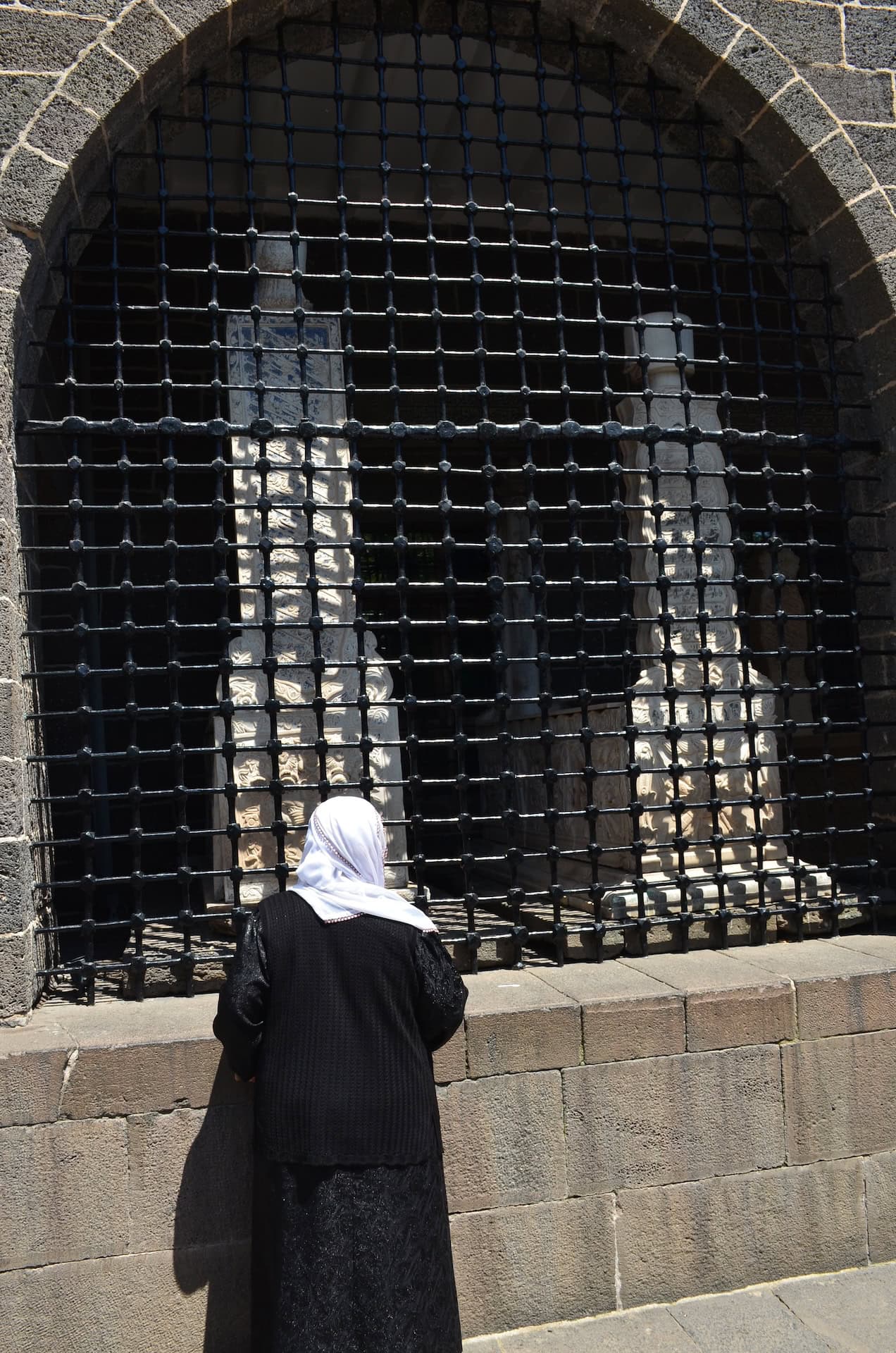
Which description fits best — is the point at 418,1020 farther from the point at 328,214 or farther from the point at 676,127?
the point at 328,214

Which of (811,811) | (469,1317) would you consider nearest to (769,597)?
(811,811)

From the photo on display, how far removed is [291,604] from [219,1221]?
1.82m

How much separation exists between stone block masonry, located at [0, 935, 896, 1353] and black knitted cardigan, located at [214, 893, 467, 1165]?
480mm

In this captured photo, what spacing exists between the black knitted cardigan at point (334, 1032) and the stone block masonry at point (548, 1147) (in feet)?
1.58

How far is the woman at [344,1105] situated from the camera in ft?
7.38

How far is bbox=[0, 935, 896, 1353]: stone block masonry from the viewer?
104 inches

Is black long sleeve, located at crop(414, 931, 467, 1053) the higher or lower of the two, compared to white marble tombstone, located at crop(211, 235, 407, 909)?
lower

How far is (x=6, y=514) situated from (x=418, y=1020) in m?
1.79

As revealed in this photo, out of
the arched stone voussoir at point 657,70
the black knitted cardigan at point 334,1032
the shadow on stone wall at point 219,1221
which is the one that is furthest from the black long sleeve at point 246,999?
the arched stone voussoir at point 657,70

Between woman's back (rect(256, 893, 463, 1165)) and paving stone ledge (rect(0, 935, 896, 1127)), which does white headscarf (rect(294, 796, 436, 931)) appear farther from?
paving stone ledge (rect(0, 935, 896, 1127))

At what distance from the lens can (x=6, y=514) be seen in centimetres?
299

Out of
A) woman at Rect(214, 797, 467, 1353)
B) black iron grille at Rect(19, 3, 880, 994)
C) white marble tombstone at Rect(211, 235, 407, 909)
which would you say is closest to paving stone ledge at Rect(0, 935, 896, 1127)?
black iron grille at Rect(19, 3, 880, 994)

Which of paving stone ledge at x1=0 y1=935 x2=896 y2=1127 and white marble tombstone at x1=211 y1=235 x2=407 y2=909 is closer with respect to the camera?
paving stone ledge at x1=0 y1=935 x2=896 y2=1127

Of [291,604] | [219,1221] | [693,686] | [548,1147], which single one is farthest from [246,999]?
[693,686]
